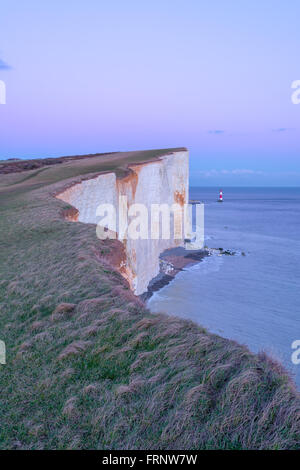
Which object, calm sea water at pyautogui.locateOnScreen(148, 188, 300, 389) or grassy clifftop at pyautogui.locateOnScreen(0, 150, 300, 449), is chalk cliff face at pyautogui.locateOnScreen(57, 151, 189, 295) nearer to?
calm sea water at pyautogui.locateOnScreen(148, 188, 300, 389)

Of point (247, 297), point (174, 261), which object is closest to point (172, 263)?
point (174, 261)

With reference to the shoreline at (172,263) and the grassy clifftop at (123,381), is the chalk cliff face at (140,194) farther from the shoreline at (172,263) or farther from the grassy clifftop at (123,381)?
the grassy clifftop at (123,381)

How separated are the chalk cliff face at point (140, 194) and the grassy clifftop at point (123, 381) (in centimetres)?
410

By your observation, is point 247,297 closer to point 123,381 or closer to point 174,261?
point 174,261

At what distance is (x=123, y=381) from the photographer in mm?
3914

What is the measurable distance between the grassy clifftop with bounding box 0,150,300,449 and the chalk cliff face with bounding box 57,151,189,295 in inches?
161

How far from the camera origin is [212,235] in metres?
52.9

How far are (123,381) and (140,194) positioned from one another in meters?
24.6

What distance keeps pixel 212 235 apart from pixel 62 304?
48279mm

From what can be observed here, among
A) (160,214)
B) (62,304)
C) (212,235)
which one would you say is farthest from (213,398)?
(212,235)

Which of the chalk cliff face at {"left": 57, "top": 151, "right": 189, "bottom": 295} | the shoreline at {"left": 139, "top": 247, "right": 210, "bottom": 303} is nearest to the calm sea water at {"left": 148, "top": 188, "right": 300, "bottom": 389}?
the shoreline at {"left": 139, "top": 247, "right": 210, "bottom": 303}

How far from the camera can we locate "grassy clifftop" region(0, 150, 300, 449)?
312 centimetres

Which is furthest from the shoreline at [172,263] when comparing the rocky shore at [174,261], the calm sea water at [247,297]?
the calm sea water at [247,297]
